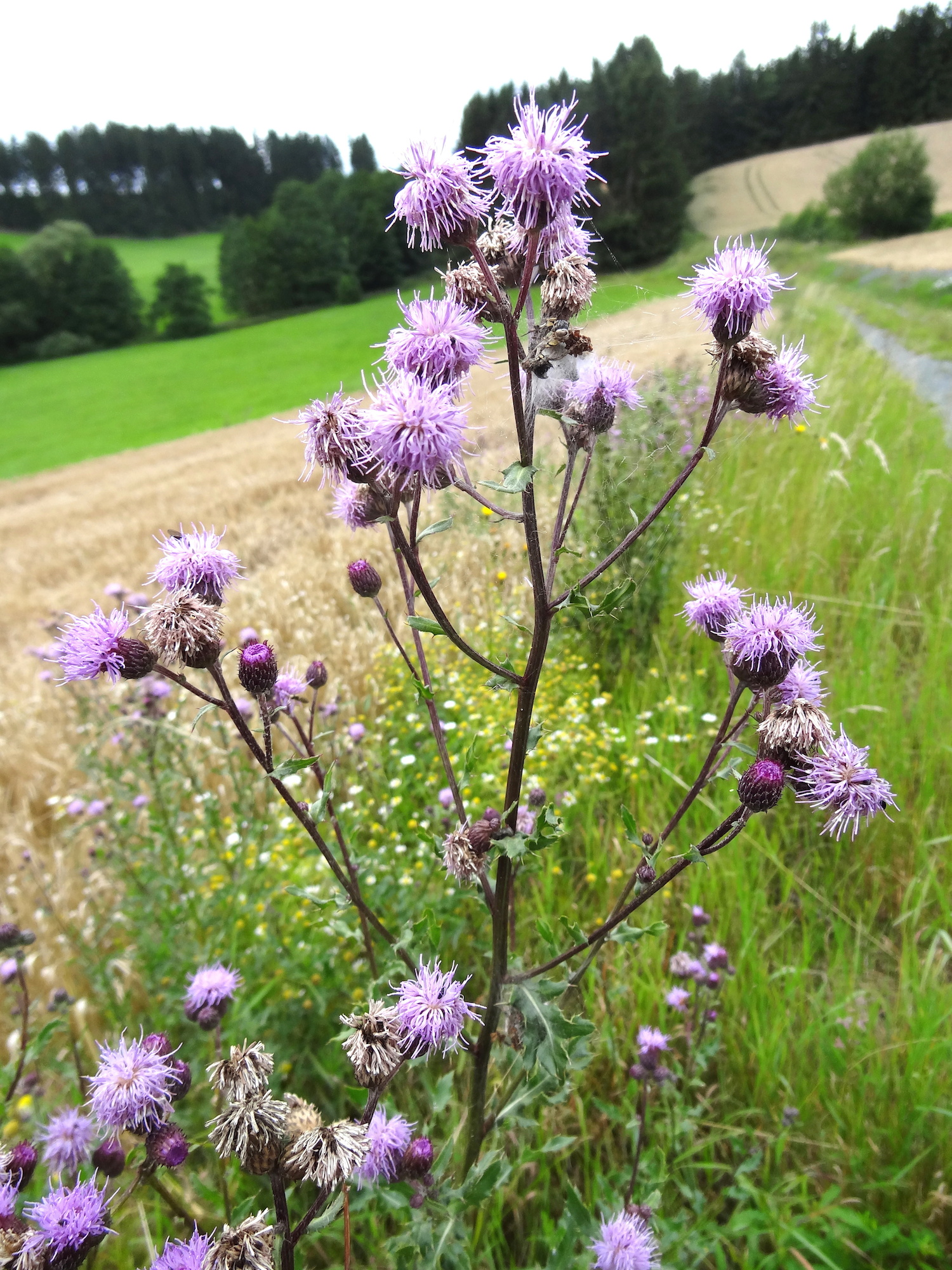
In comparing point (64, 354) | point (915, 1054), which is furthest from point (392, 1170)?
point (64, 354)

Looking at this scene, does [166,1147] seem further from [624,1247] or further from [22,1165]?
[624,1247]

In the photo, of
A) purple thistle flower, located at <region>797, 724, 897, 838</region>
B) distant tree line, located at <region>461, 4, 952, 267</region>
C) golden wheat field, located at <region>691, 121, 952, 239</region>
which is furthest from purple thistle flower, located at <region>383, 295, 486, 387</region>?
golden wheat field, located at <region>691, 121, 952, 239</region>

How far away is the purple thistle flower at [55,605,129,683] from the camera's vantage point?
1456 millimetres

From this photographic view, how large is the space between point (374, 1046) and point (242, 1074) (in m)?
0.22

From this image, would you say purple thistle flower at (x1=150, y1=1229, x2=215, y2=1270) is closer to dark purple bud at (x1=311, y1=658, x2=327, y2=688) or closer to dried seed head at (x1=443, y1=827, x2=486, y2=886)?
dried seed head at (x1=443, y1=827, x2=486, y2=886)

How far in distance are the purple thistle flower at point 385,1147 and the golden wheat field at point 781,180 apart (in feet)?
121

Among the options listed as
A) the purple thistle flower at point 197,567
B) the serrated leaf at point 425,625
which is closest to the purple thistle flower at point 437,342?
the serrated leaf at point 425,625

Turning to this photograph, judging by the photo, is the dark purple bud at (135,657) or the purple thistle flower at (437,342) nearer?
the purple thistle flower at (437,342)

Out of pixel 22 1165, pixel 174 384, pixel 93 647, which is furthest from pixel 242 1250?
pixel 174 384

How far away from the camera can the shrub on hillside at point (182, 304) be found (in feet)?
185

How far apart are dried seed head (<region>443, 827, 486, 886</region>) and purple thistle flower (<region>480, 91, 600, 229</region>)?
1145 mm

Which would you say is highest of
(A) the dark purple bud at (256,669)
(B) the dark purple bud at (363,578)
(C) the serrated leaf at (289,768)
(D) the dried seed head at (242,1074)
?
(B) the dark purple bud at (363,578)

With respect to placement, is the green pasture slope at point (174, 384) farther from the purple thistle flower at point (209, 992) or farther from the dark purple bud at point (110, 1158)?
the dark purple bud at point (110, 1158)

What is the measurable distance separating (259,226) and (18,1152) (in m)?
67.4
